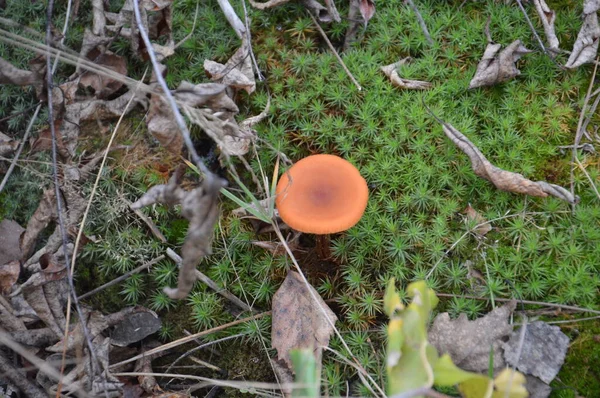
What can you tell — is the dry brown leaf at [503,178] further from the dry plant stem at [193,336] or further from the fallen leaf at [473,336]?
the dry plant stem at [193,336]

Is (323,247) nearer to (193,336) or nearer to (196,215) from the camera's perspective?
(193,336)

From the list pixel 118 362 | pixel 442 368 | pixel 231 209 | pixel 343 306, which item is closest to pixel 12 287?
pixel 118 362

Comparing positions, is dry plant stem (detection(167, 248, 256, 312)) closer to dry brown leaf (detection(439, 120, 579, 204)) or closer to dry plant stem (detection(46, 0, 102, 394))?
dry plant stem (detection(46, 0, 102, 394))

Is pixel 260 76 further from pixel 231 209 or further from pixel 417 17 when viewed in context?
pixel 417 17

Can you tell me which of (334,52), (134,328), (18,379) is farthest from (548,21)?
(18,379)

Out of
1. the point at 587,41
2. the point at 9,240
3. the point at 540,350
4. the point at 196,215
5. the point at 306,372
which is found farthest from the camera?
the point at 9,240

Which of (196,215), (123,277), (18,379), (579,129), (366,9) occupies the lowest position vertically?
(579,129)

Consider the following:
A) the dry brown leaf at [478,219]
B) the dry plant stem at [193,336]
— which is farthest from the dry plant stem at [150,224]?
the dry brown leaf at [478,219]
